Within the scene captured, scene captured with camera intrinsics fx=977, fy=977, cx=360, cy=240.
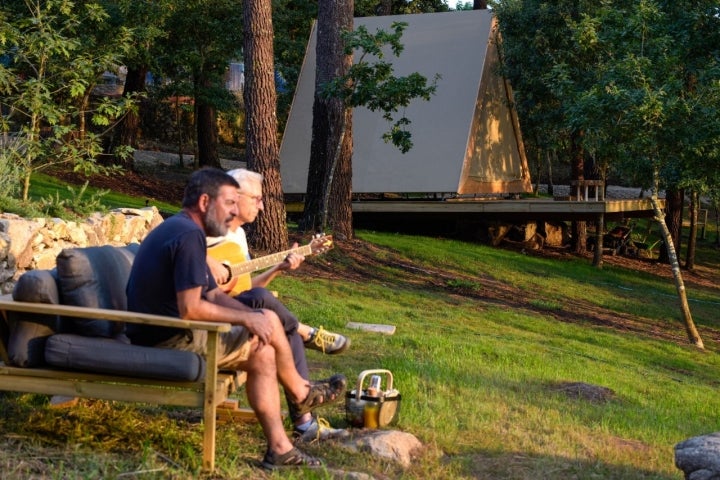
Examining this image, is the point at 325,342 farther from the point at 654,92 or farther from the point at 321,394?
the point at 654,92

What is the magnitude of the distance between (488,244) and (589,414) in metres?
14.1

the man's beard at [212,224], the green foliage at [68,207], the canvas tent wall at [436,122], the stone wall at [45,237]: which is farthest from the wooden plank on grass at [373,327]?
the canvas tent wall at [436,122]

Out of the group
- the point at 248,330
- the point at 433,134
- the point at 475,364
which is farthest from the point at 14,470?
the point at 433,134

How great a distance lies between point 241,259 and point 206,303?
1.23 meters

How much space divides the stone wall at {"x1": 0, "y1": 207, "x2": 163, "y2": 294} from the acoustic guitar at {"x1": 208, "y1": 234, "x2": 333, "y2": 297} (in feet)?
6.86

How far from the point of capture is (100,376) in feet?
14.1

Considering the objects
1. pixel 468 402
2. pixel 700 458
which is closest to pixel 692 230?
pixel 468 402

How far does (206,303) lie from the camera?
165 inches

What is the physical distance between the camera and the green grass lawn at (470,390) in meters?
4.53

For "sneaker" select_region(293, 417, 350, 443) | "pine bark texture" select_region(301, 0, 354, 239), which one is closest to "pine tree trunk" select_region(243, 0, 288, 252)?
"pine bark texture" select_region(301, 0, 354, 239)

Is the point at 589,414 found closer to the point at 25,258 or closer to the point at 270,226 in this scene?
the point at 25,258

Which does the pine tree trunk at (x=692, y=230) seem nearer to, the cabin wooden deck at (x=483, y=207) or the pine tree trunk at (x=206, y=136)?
the cabin wooden deck at (x=483, y=207)

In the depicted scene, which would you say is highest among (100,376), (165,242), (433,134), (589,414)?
(433,134)

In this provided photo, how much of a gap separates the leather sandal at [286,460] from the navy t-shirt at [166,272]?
2.31 feet
